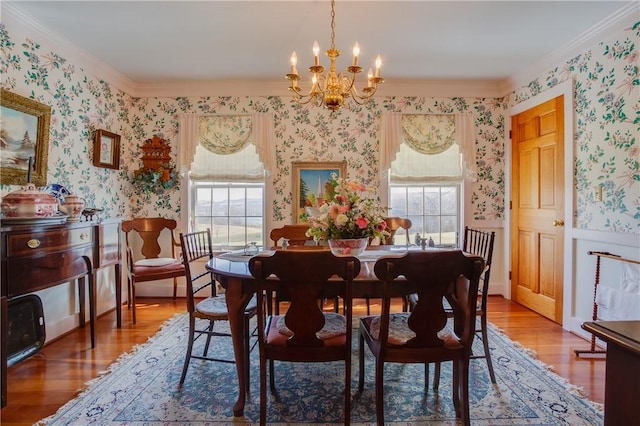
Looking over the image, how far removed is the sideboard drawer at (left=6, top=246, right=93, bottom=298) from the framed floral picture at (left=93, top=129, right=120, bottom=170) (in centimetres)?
125

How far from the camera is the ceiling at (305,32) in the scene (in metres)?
2.52

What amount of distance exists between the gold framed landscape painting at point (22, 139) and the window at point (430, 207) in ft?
11.2

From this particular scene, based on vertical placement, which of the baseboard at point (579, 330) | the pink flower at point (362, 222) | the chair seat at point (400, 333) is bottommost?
the baseboard at point (579, 330)

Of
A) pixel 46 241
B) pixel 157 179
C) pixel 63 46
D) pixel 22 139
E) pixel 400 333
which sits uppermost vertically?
pixel 63 46

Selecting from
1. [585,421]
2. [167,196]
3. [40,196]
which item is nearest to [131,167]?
[167,196]

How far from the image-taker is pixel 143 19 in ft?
8.79

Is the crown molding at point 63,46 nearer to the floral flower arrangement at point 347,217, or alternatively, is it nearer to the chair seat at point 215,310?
the chair seat at point 215,310

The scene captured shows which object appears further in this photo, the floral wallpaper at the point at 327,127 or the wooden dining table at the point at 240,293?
the floral wallpaper at the point at 327,127

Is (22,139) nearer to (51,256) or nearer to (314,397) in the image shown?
(51,256)

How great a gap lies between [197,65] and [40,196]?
1.97 metres

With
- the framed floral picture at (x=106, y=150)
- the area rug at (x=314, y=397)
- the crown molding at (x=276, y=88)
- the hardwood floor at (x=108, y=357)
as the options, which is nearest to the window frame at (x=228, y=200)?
the framed floral picture at (x=106, y=150)

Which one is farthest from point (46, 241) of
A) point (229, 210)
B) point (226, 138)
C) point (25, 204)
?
point (226, 138)

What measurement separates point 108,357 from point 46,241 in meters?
0.97

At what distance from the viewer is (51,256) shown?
7.70ft
